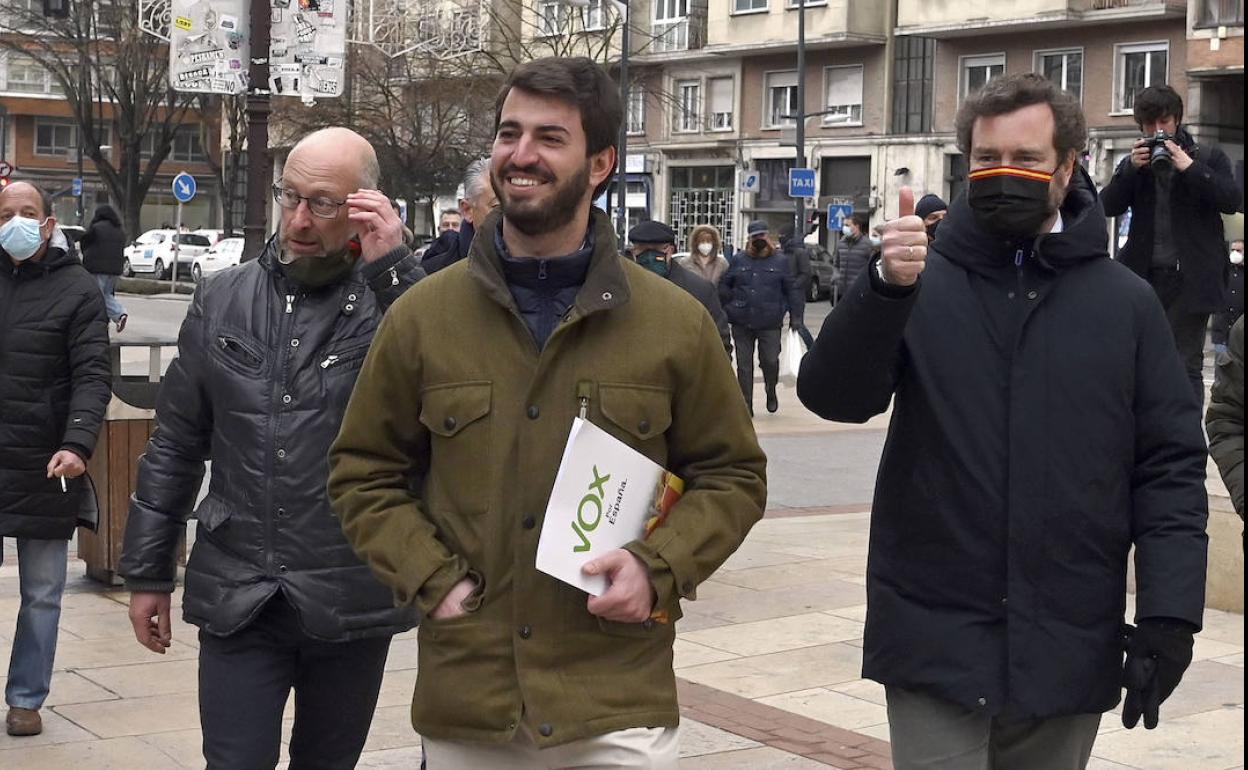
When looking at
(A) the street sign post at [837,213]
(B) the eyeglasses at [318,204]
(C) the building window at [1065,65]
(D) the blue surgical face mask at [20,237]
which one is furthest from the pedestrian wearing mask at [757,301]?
(C) the building window at [1065,65]

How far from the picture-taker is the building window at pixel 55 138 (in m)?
83.9

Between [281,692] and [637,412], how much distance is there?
4.33 ft

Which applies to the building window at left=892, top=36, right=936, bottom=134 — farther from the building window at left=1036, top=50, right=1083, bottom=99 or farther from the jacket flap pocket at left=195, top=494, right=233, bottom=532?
the jacket flap pocket at left=195, top=494, right=233, bottom=532

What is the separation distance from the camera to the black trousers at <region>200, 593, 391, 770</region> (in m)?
4.00

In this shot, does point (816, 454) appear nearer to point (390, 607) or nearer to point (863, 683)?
point (863, 683)

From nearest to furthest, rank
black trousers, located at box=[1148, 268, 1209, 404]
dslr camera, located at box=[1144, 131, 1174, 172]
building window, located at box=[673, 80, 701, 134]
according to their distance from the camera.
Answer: dslr camera, located at box=[1144, 131, 1174, 172] < black trousers, located at box=[1148, 268, 1209, 404] < building window, located at box=[673, 80, 701, 134]

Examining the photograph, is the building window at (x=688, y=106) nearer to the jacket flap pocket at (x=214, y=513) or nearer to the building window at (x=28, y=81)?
the building window at (x=28, y=81)

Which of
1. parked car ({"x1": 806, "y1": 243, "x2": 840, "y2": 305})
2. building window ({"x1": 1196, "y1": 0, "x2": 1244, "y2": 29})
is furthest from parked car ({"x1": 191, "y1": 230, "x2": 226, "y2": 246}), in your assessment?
building window ({"x1": 1196, "y1": 0, "x2": 1244, "y2": 29})

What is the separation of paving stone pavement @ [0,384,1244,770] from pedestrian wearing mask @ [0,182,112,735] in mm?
309

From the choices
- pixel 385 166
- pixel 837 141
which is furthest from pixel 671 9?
pixel 385 166

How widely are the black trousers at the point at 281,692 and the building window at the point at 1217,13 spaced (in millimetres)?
38639

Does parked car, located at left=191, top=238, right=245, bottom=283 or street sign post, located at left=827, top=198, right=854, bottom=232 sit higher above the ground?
street sign post, located at left=827, top=198, right=854, bottom=232

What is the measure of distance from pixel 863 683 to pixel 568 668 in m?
4.09

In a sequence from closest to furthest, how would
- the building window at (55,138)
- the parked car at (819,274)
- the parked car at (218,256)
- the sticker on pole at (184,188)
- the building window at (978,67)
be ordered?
the sticker on pole at (184,188) < the parked car at (819,274) < the building window at (978,67) < the parked car at (218,256) < the building window at (55,138)
